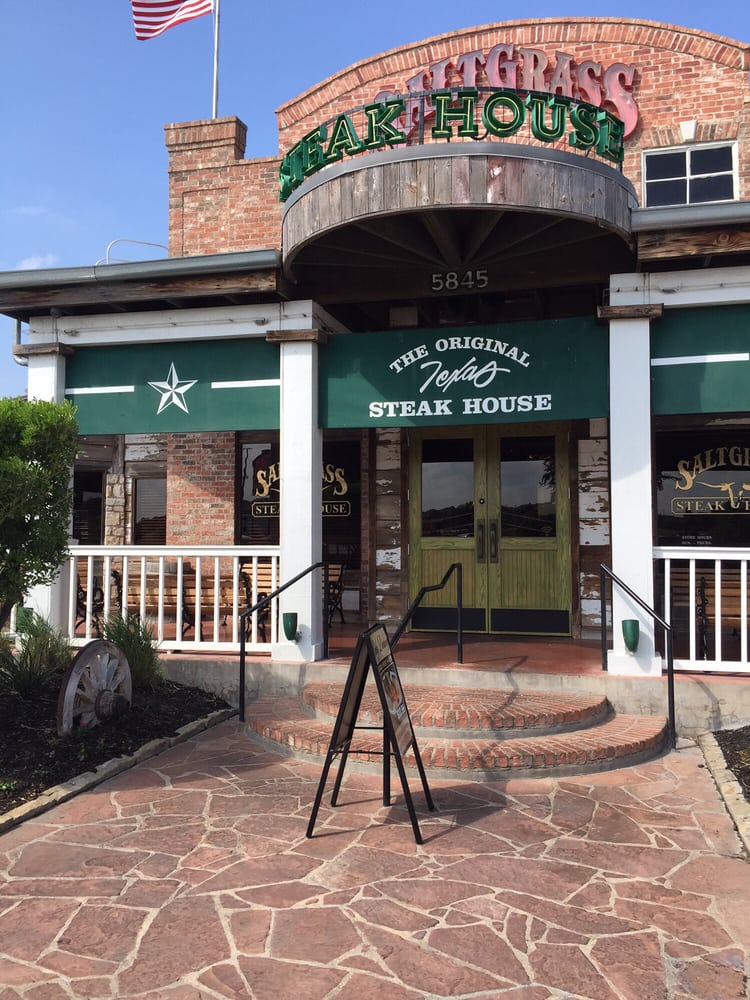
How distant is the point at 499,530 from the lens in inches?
332

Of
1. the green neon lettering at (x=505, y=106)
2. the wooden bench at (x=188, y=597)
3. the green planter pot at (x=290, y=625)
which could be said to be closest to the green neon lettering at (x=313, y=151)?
the green neon lettering at (x=505, y=106)

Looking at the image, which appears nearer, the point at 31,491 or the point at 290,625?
the point at 31,491

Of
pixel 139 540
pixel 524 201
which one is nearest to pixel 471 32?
pixel 524 201

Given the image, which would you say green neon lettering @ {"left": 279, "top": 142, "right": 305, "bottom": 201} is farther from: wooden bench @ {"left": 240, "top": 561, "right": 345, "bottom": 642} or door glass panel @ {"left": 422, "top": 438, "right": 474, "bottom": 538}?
wooden bench @ {"left": 240, "top": 561, "right": 345, "bottom": 642}

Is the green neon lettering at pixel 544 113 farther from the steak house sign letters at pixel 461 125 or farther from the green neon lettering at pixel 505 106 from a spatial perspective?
the green neon lettering at pixel 505 106

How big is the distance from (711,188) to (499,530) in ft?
15.0

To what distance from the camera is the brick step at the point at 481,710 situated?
5.33 m

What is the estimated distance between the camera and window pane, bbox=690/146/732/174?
8.63m

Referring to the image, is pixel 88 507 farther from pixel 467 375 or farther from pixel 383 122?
pixel 383 122

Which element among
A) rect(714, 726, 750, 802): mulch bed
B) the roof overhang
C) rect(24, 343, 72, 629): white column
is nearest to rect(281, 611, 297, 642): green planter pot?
rect(24, 343, 72, 629): white column

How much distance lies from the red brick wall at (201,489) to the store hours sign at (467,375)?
2.94 meters

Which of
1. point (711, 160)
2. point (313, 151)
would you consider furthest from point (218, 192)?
point (711, 160)

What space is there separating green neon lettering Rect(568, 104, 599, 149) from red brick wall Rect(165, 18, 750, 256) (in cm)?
316

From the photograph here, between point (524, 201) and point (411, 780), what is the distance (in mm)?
4099
